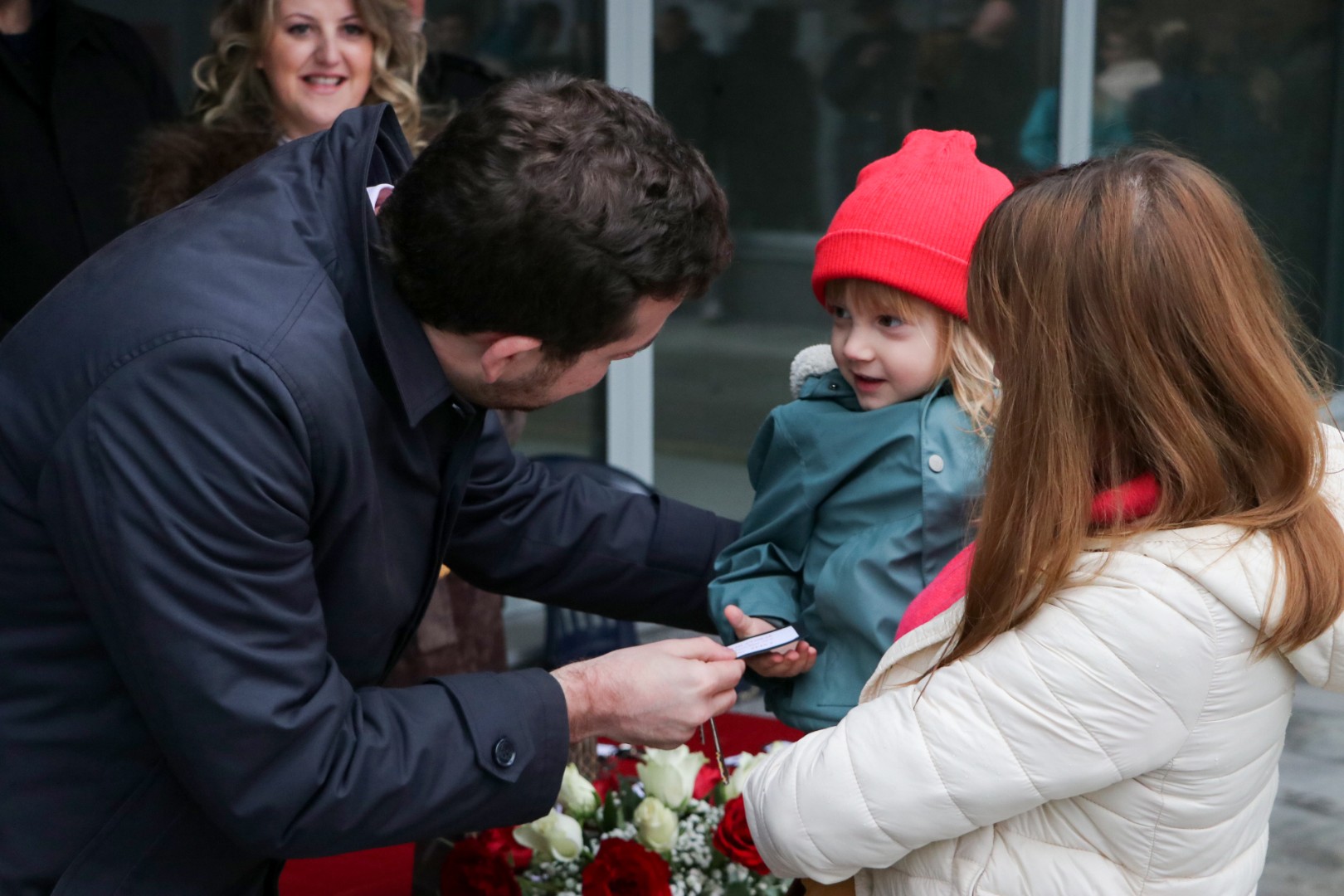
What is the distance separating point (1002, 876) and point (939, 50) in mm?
4691

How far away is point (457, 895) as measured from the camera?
1.75 meters

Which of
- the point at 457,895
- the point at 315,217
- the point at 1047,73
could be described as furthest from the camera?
the point at 1047,73

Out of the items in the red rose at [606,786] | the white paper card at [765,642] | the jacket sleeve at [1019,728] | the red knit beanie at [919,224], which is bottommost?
the red rose at [606,786]

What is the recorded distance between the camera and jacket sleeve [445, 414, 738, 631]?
2023 mm

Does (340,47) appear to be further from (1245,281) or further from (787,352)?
(787,352)

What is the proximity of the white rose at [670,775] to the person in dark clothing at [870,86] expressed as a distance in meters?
3.79

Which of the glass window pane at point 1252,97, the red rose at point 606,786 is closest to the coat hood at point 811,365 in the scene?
the red rose at point 606,786

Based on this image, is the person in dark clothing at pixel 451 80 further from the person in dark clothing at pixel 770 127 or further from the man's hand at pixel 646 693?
the man's hand at pixel 646 693

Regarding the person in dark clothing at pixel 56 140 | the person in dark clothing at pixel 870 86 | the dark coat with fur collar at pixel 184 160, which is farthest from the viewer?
the person in dark clothing at pixel 870 86

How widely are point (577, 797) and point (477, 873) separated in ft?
0.63

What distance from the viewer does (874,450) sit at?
1.85 metres

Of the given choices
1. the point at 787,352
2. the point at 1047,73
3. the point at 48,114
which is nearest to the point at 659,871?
the point at 48,114

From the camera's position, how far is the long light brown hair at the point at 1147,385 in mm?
1306

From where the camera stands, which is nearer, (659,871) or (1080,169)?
(1080,169)
